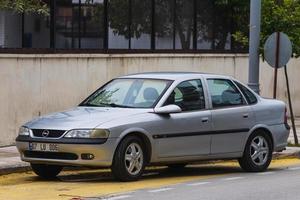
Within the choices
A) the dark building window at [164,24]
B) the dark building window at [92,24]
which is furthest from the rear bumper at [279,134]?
the dark building window at [164,24]

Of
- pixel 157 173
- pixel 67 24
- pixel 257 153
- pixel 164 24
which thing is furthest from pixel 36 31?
pixel 257 153

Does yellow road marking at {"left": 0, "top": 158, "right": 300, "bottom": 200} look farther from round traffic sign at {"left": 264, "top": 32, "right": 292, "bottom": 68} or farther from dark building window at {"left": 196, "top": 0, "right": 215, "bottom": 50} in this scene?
dark building window at {"left": 196, "top": 0, "right": 215, "bottom": 50}

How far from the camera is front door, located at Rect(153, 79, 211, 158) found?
38.4 ft

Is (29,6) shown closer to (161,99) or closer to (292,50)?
(161,99)

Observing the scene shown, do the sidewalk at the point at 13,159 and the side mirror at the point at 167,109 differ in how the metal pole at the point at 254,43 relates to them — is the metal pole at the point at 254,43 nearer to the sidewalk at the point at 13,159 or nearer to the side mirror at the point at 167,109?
the sidewalk at the point at 13,159

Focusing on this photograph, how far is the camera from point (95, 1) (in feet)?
61.9

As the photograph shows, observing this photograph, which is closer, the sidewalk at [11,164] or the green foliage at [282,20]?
the sidewalk at [11,164]

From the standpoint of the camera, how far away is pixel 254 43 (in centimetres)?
1662

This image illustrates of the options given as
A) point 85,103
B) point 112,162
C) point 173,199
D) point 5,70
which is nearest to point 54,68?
point 5,70

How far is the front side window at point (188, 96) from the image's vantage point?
39.6ft

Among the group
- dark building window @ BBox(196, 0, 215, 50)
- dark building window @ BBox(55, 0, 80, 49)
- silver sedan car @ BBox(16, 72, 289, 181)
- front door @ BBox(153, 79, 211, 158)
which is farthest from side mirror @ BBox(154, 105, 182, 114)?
Result: dark building window @ BBox(196, 0, 215, 50)

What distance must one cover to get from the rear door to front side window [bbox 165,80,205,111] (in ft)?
0.73

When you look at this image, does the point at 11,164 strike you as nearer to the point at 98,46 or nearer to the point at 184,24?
the point at 98,46

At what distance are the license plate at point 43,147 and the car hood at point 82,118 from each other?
25cm
